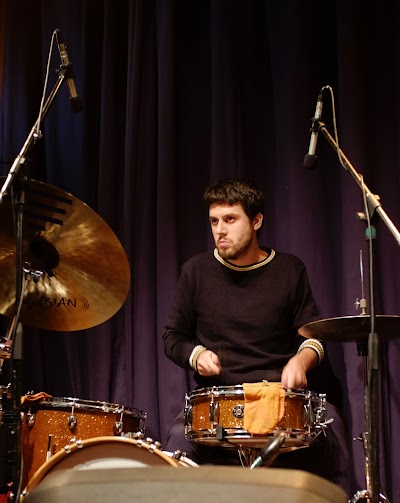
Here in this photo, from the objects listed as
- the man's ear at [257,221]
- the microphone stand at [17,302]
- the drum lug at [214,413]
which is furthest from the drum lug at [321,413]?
the microphone stand at [17,302]

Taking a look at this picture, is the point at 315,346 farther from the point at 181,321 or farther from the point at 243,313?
the point at 181,321

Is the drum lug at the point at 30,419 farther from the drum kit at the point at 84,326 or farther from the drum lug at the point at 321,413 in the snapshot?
the drum lug at the point at 321,413

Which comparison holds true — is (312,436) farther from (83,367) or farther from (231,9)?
(231,9)

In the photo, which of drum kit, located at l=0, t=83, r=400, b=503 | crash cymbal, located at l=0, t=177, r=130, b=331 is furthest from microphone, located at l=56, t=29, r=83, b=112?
crash cymbal, located at l=0, t=177, r=130, b=331

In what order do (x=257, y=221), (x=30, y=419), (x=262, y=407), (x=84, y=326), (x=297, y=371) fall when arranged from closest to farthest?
(x=262, y=407), (x=30, y=419), (x=297, y=371), (x=84, y=326), (x=257, y=221)

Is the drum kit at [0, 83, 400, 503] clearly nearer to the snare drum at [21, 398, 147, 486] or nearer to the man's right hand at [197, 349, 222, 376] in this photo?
the snare drum at [21, 398, 147, 486]

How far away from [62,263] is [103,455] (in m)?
0.80

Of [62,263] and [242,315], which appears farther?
[242,315]

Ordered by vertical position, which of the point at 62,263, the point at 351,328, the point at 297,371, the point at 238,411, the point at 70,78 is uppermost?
the point at 70,78

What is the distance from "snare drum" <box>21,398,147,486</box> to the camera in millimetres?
2414

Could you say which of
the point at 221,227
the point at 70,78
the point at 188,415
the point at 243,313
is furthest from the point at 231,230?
the point at 70,78

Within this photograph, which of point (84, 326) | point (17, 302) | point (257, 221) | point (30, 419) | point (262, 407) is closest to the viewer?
point (17, 302)

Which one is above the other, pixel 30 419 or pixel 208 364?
pixel 208 364

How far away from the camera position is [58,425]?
244cm
